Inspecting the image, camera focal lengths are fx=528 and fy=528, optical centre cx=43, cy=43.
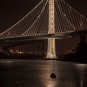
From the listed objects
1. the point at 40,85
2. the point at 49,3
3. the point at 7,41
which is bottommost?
the point at 40,85

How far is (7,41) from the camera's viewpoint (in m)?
60.7

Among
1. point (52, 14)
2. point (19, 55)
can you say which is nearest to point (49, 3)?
point (52, 14)

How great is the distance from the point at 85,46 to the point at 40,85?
35.3 metres

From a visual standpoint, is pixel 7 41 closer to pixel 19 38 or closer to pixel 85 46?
pixel 19 38

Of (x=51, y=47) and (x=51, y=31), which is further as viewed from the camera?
(x=51, y=31)

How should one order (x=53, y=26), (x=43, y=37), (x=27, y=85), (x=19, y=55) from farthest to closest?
(x=19, y=55) → (x=53, y=26) → (x=43, y=37) → (x=27, y=85)

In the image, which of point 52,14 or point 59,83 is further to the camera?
point 52,14

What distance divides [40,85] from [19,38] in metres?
31.1

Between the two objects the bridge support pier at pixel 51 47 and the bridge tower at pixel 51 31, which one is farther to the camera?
the bridge tower at pixel 51 31

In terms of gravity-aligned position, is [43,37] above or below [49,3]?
below

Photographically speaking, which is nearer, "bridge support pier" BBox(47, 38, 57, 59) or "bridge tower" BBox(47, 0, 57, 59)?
"bridge support pier" BBox(47, 38, 57, 59)

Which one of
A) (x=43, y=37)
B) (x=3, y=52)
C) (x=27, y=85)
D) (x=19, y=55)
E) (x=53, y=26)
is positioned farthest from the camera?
(x=19, y=55)

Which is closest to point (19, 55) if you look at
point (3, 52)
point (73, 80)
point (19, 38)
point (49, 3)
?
point (3, 52)

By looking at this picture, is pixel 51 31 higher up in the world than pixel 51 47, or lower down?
higher up
